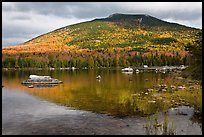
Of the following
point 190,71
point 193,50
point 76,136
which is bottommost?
point 76,136

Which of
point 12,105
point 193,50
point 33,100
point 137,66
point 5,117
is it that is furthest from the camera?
point 137,66

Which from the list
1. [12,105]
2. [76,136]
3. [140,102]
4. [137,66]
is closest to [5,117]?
[12,105]

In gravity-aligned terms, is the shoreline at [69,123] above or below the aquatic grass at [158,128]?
below

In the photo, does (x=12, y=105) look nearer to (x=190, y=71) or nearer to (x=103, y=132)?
(x=103, y=132)

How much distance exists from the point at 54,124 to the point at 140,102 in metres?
15.5

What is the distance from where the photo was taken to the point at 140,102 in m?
41.2

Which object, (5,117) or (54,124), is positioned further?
(5,117)

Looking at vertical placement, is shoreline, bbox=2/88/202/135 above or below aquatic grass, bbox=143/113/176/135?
below

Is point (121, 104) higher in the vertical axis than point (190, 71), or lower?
lower

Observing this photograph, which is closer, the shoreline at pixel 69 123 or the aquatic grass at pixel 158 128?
the aquatic grass at pixel 158 128

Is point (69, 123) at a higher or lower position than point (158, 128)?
lower

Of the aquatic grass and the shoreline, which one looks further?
the shoreline

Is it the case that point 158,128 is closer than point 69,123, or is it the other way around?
point 158,128

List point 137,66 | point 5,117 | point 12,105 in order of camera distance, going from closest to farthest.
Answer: point 5,117 < point 12,105 < point 137,66
